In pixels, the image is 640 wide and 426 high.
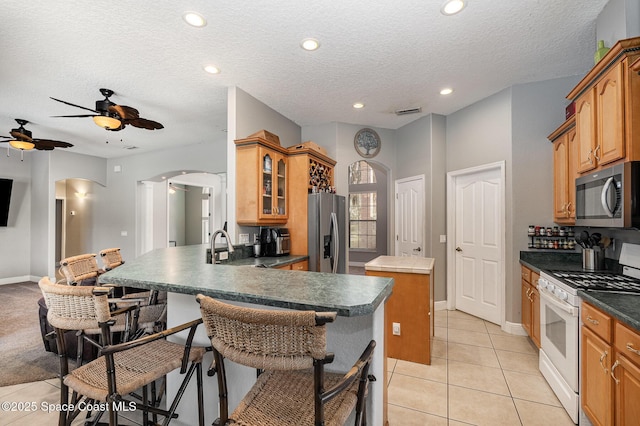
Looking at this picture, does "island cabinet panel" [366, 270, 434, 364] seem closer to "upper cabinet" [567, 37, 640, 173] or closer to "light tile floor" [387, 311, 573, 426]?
"light tile floor" [387, 311, 573, 426]

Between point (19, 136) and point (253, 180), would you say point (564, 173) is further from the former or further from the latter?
point (19, 136)

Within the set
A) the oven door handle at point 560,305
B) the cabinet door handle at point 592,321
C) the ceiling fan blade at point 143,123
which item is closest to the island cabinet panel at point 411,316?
the oven door handle at point 560,305

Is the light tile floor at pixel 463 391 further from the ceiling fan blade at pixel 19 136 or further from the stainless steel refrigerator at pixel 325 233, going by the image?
the ceiling fan blade at pixel 19 136

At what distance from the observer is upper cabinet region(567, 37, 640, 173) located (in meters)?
1.86

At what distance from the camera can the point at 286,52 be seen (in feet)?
9.25

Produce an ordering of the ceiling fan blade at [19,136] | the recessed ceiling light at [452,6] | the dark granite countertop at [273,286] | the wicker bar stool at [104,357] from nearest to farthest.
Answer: the dark granite countertop at [273,286], the wicker bar stool at [104,357], the recessed ceiling light at [452,6], the ceiling fan blade at [19,136]

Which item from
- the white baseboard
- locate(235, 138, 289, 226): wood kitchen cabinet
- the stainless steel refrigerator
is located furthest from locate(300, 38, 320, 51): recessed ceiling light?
the white baseboard

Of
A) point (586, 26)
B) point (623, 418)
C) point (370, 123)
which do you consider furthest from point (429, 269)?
point (370, 123)

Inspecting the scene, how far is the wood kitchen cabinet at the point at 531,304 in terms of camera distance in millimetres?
2898

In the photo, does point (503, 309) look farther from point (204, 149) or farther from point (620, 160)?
point (204, 149)

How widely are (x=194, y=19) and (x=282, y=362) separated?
257 cm

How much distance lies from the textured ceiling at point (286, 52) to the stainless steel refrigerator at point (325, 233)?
53.2 inches

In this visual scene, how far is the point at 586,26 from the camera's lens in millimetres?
2512

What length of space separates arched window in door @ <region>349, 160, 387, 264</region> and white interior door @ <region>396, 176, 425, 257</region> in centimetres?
301
